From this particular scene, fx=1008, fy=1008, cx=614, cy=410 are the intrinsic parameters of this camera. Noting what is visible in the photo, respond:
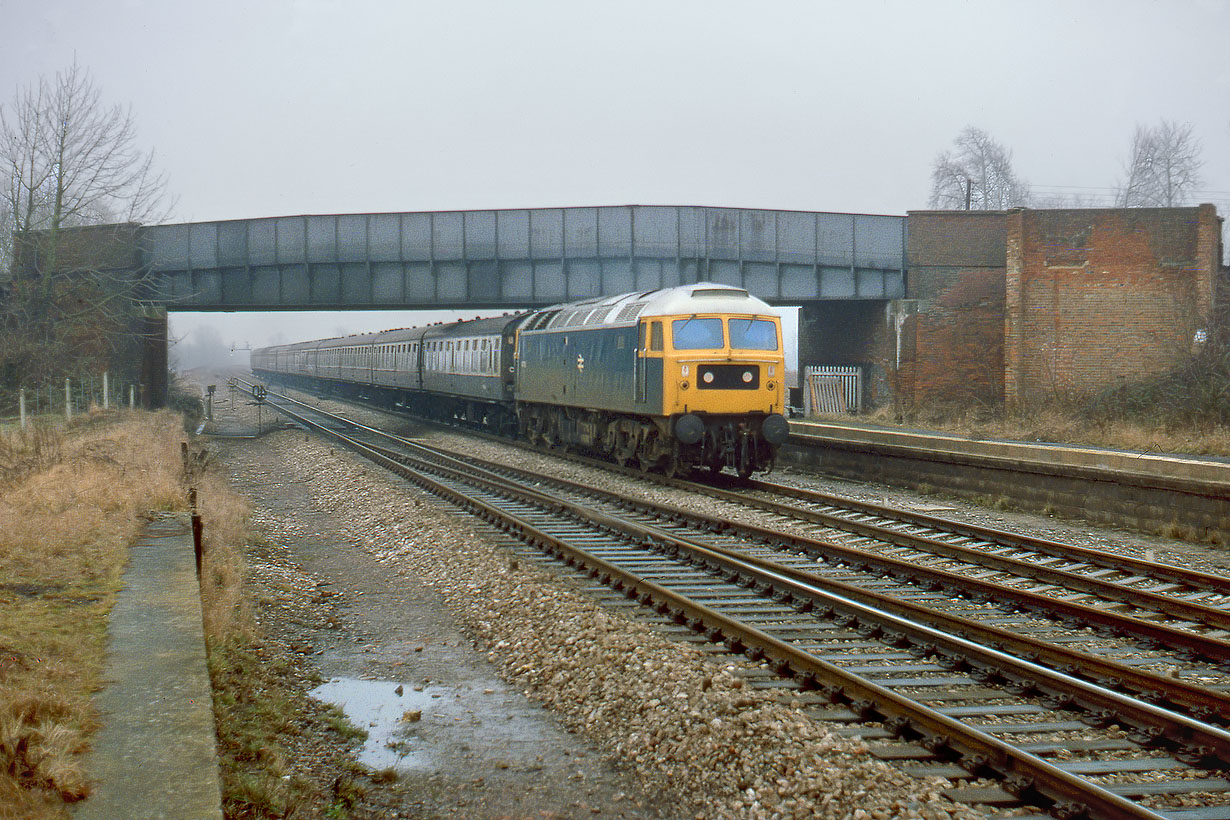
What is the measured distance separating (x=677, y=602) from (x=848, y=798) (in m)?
3.38

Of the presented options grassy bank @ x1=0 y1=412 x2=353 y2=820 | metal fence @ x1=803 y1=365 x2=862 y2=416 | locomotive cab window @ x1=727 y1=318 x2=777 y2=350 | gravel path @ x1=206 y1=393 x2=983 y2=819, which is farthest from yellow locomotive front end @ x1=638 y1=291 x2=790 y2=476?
metal fence @ x1=803 y1=365 x2=862 y2=416

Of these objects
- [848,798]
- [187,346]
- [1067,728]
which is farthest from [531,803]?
[187,346]

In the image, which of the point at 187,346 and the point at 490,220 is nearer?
the point at 490,220

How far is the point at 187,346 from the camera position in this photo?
178 meters

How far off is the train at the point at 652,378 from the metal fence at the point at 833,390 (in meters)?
10.5

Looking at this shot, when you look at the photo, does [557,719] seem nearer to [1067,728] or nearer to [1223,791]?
Answer: [1067,728]

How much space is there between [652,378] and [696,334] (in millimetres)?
995

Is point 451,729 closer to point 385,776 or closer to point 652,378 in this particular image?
point 385,776

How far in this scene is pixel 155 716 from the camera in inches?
189

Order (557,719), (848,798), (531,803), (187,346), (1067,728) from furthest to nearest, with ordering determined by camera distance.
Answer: (187,346), (557,719), (1067,728), (531,803), (848,798)

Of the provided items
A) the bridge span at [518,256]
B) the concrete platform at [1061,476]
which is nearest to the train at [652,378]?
the concrete platform at [1061,476]

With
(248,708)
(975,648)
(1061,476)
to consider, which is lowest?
(248,708)

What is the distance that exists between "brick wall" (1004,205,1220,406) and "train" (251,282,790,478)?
12.8 m

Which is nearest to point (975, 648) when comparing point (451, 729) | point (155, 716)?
point (451, 729)
